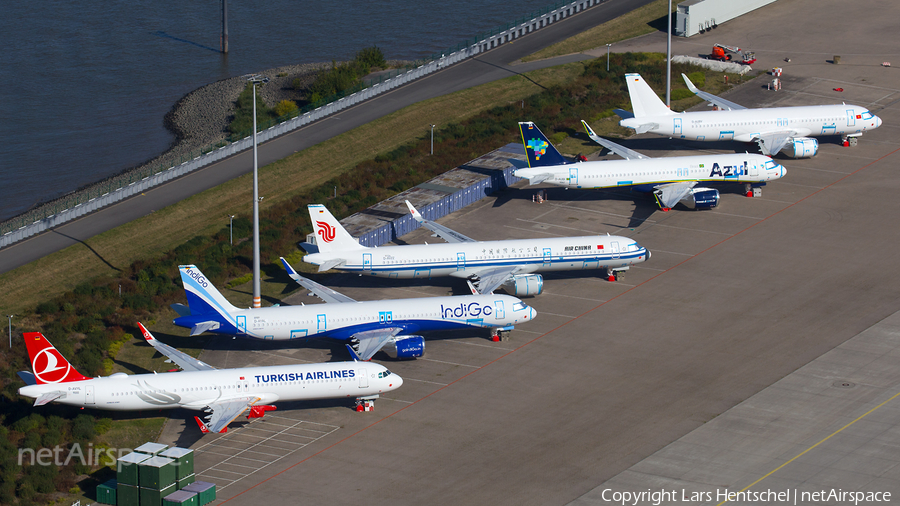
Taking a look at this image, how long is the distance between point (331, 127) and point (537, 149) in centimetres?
3615

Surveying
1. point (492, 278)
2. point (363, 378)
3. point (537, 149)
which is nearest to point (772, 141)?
point (537, 149)

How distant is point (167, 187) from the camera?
130 metres

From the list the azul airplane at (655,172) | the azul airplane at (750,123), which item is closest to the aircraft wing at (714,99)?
the azul airplane at (750,123)

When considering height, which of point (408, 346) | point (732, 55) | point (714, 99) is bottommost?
point (408, 346)

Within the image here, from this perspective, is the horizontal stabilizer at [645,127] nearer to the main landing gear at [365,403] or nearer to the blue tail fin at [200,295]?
the main landing gear at [365,403]

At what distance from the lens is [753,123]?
13162 cm

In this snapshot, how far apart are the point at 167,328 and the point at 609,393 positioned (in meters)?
38.4

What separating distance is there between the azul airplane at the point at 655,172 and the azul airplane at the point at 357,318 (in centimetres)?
Answer: 2768

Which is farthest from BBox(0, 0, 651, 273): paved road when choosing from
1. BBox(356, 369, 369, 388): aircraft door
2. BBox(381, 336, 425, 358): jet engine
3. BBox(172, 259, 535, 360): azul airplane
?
BBox(356, 369, 369, 388): aircraft door

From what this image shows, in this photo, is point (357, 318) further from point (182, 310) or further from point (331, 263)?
point (182, 310)

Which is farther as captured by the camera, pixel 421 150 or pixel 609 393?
pixel 421 150

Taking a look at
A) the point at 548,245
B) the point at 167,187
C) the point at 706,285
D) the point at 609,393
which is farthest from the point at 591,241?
the point at 167,187

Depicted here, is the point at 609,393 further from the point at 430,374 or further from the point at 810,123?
the point at 810,123

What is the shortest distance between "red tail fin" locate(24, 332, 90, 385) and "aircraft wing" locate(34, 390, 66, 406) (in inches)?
39.6
